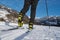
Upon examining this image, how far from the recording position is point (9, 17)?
6.52 metres

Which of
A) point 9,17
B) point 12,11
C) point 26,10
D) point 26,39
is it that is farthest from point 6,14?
point 26,39

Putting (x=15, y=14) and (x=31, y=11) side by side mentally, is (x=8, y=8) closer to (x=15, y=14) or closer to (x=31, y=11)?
(x=15, y=14)

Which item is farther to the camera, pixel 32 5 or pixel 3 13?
pixel 3 13

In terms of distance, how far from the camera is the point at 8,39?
162cm

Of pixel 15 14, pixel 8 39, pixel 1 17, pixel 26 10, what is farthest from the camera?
pixel 15 14

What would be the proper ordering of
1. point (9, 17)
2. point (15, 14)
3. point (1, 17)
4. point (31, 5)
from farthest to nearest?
point (15, 14) → point (9, 17) → point (1, 17) → point (31, 5)

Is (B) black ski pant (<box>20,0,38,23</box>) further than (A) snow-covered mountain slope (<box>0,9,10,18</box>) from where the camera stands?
No

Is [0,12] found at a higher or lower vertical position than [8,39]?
higher

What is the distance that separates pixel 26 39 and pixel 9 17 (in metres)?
4.86

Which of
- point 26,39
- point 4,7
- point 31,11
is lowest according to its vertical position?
point 26,39

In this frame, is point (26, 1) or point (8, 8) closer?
point (26, 1)

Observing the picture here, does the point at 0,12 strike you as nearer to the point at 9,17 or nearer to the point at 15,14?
the point at 9,17

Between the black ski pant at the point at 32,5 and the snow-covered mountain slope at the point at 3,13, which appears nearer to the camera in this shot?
the black ski pant at the point at 32,5

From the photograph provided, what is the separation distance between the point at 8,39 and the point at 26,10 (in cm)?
173
